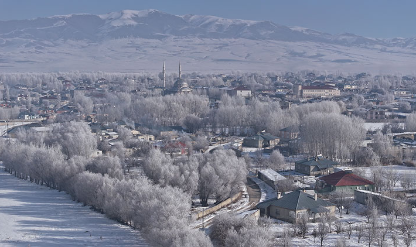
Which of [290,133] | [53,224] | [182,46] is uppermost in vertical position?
[182,46]

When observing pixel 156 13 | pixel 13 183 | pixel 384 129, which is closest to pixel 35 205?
pixel 13 183

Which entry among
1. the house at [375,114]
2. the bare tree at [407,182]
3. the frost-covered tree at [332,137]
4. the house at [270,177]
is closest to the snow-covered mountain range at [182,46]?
the house at [375,114]

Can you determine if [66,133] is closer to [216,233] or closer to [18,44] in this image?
[216,233]

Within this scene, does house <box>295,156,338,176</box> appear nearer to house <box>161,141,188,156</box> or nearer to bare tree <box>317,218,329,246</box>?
house <box>161,141,188,156</box>

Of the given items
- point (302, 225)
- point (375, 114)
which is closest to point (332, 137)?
point (302, 225)

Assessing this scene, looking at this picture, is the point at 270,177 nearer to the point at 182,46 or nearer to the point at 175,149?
the point at 175,149

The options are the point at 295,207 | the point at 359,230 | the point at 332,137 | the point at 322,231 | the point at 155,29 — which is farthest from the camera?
the point at 155,29

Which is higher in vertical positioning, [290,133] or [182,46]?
[182,46]

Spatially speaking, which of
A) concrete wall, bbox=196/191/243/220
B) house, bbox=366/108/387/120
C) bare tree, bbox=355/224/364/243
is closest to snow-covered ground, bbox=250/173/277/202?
concrete wall, bbox=196/191/243/220
